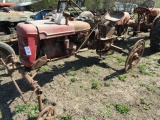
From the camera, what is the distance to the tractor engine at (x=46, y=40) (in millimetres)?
3773

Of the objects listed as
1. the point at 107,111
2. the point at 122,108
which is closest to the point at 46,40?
the point at 107,111

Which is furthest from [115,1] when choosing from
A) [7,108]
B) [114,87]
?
[7,108]

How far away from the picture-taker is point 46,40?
411 centimetres

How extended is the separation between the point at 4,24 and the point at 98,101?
13.5ft

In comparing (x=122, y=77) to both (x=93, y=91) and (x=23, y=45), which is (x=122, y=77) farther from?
(x=23, y=45)

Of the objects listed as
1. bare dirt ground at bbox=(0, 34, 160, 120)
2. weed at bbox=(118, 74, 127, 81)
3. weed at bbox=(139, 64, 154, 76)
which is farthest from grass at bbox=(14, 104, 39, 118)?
weed at bbox=(139, 64, 154, 76)

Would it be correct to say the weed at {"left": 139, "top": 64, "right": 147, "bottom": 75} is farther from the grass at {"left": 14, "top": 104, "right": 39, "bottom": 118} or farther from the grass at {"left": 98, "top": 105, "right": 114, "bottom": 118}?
the grass at {"left": 14, "top": 104, "right": 39, "bottom": 118}

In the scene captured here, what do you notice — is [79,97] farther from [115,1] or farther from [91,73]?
[115,1]

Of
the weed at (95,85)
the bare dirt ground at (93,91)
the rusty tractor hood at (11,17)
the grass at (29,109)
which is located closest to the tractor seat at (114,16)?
the bare dirt ground at (93,91)

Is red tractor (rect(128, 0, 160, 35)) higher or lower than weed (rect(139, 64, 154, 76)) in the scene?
higher

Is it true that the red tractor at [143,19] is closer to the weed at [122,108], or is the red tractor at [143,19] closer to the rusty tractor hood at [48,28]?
the rusty tractor hood at [48,28]

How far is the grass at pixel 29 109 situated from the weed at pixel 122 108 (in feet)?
4.80

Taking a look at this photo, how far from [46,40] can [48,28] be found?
0.26m

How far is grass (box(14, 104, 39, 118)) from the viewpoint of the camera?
360 centimetres
